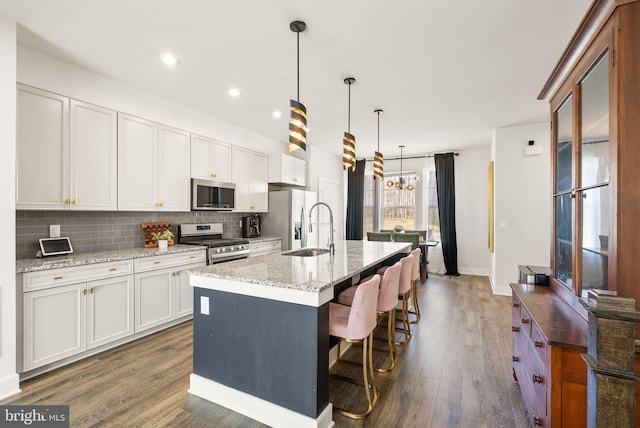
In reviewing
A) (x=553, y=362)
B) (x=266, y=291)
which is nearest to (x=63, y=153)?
(x=266, y=291)

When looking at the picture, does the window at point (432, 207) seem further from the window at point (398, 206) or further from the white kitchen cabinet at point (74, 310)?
the white kitchen cabinet at point (74, 310)

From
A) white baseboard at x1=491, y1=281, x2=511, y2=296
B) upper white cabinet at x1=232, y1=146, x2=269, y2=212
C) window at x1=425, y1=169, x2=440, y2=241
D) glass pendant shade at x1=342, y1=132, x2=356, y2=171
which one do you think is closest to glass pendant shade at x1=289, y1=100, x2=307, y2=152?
glass pendant shade at x1=342, y1=132, x2=356, y2=171

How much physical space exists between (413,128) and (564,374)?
4331mm

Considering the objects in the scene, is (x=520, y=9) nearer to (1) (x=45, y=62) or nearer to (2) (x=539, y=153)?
(2) (x=539, y=153)

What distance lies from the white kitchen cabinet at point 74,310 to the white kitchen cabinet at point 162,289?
0.10 m

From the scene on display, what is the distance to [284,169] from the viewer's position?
18.3 feet

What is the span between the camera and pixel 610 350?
858 mm

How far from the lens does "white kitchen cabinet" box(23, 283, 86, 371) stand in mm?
2445

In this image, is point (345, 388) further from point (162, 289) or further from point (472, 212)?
point (472, 212)

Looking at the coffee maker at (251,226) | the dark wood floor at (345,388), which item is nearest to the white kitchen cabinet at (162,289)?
the dark wood floor at (345,388)

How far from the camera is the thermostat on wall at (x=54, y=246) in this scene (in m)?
2.87

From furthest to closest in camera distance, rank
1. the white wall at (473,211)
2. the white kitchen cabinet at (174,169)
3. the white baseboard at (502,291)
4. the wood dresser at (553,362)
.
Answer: the white wall at (473,211), the white baseboard at (502,291), the white kitchen cabinet at (174,169), the wood dresser at (553,362)

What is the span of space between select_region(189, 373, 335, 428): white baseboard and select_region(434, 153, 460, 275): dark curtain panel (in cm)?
562

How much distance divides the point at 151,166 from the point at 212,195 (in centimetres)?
92
